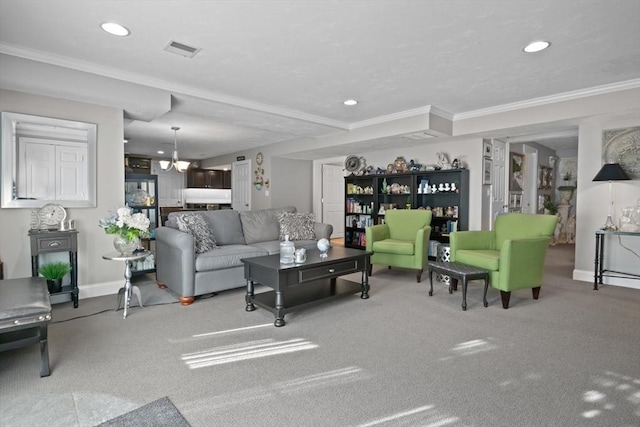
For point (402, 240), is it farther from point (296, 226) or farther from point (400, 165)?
point (400, 165)

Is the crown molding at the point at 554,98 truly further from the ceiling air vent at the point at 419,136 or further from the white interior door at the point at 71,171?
the white interior door at the point at 71,171

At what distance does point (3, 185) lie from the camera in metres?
3.31

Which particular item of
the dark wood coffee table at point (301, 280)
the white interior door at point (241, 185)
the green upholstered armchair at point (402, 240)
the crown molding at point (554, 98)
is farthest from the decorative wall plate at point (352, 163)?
the dark wood coffee table at point (301, 280)

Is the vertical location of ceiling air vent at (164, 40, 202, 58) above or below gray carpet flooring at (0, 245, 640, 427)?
above

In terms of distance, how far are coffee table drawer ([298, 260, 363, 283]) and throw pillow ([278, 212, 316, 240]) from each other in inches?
55.8

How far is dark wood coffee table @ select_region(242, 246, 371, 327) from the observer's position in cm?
305

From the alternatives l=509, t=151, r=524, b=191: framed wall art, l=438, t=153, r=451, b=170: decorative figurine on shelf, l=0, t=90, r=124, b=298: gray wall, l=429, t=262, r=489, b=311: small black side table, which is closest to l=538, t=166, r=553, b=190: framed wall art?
l=509, t=151, r=524, b=191: framed wall art

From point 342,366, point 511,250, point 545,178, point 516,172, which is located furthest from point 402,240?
point 545,178

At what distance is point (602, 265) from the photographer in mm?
4398

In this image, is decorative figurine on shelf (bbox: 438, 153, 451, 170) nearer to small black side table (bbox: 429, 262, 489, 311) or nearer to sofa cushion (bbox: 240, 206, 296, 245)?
small black side table (bbox: 429, 262, 489, 311)

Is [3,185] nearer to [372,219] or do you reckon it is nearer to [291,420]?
[291,420]

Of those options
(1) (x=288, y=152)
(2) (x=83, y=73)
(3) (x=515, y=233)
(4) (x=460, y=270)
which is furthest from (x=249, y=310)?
(1) (x=288, y=152)

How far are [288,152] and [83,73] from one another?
4.38 meters

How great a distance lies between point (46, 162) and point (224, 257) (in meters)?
2.02
